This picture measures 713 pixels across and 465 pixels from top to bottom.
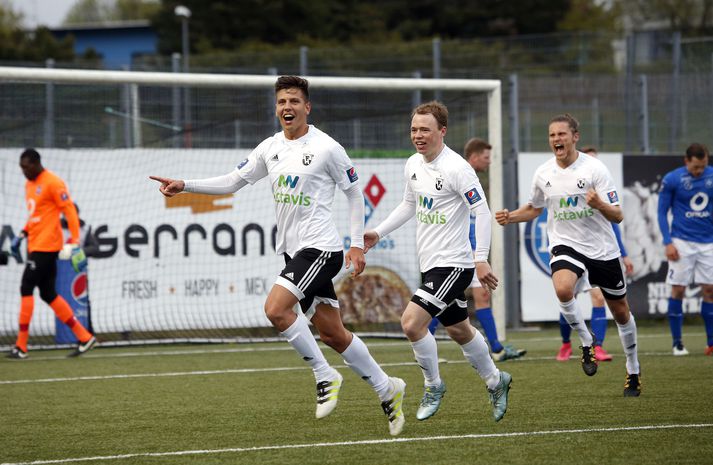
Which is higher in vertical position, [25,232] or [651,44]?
[651,44]

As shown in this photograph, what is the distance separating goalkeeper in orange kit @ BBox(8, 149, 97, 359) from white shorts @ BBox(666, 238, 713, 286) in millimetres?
6873

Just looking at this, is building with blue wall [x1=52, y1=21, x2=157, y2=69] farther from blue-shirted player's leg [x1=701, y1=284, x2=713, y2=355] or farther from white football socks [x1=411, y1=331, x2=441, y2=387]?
white football socks [x1=411, y1=331, x2=441, y2=387]

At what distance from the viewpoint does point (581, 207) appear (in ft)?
30.1

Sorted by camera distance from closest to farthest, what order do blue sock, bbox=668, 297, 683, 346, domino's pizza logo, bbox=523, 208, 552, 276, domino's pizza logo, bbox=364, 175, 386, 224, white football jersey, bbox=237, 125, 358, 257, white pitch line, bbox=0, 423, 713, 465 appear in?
1. white pitch line, bbox=0, 423, 713, 465
2. white football jersey, bbox=237, 125, 358, 257
3. blue sock, bbox=668, 297, 683, 346
4. domino's pizza logo, bbox=364, 175, 386, 224
5. domino's pizza logo, bbox=523, 208, 552, 276

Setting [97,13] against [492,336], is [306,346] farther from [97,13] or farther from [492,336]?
[97,13]

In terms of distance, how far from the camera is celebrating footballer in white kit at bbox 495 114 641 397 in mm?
9000

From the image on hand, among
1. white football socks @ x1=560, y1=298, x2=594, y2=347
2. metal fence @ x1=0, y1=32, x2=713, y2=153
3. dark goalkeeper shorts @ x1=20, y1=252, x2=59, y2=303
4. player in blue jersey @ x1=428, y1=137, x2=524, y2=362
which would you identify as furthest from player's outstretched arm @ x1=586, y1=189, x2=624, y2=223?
dark goalkeeper shorts @ x1=20, y1=252, x2=59, y2=303

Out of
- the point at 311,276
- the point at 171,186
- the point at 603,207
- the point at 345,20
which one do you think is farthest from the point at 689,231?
the point at 345,20

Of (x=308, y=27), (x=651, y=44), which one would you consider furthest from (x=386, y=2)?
(x=651, y=44)

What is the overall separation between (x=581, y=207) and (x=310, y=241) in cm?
287

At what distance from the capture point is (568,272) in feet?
29.7

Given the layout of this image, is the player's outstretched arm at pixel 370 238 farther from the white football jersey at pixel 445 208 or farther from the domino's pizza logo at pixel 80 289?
the domino's pizza logo at pixel 80 289

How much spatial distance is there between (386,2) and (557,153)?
41.8 m

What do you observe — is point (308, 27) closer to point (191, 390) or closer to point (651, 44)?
point (651, 44)
